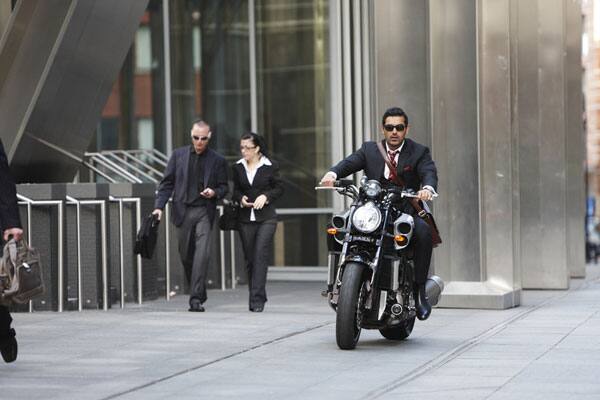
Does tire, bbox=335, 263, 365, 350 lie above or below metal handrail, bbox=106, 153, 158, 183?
below

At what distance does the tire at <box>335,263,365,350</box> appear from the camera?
32.9 feet

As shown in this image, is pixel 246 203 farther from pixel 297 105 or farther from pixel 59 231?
pixel 297 105

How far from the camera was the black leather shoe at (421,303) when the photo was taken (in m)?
10.7

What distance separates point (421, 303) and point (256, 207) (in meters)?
3.65

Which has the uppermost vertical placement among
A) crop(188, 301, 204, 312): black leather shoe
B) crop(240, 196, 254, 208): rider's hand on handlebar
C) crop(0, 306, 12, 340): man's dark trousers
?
crop(240, 196, 254, 208): rider's hand on handlebar

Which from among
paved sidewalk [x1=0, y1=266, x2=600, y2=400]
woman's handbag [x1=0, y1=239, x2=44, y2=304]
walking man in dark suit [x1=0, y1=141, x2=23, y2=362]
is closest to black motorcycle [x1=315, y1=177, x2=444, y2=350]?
paved sidewalk [x1=0, y1=266, x2=600, y2=400]

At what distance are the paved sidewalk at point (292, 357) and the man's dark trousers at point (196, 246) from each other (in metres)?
0.31

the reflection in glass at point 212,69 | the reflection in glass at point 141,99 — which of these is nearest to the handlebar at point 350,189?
the reflection in glass at point 212,69

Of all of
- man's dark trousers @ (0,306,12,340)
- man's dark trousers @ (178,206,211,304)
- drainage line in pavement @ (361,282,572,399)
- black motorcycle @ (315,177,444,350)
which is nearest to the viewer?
drainage line in pavement @ (361,282,572,399)

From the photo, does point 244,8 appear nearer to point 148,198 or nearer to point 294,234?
point 294,234

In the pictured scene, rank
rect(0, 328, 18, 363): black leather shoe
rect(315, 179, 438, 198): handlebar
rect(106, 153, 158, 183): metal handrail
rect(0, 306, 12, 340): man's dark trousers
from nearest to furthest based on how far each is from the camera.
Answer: rect(0, 306, 12, 340): man's dark trousers, rect(0, 328, 18, 363): black leather shoe, rect(315, 179, 438, 198): handlebar, rect(106, 153, 158, 183): metal handrail

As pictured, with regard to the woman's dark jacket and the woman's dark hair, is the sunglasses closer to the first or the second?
the woman's dark jacket

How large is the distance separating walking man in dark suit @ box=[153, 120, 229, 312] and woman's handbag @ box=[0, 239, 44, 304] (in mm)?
4921

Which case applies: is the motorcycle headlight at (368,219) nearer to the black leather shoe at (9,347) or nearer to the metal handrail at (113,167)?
the black leather shoe at (9,347)
